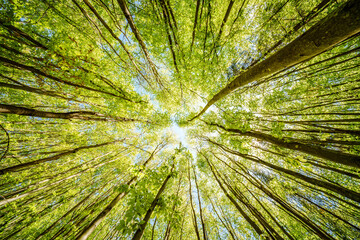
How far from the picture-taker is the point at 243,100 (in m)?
5.88

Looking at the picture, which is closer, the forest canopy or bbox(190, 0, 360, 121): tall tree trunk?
bbox(190, 0, 360, 121): tall tree trunk

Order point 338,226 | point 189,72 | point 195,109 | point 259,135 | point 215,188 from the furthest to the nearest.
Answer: point 195,109
point 215,188
point 189,72
point 338,226
point 259,135

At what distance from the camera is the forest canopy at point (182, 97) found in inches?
101

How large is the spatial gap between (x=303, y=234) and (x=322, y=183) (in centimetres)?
481

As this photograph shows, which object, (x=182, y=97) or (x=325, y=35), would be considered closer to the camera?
(x=325, y=35)

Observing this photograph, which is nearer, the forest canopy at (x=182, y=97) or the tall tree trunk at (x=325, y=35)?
the tall tree trunk at (x=325, y=35)

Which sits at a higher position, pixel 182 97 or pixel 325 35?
pixel 182 97

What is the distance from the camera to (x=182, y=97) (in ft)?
27.9

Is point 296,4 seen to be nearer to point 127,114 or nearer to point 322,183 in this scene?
point 322,183

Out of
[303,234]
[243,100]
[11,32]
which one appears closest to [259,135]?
[243,100]

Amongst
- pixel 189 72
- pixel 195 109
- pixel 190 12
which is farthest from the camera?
pixel 195 109

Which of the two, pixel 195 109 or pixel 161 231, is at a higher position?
pixel 195 109

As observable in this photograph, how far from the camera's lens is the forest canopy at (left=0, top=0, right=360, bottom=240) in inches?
101

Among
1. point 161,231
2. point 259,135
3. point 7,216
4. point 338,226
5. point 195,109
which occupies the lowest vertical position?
point 338,226
